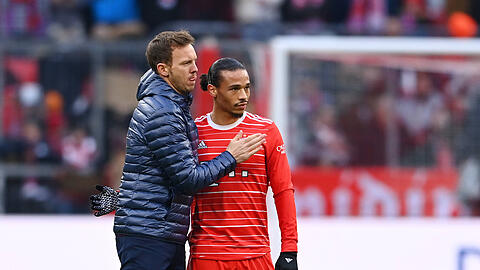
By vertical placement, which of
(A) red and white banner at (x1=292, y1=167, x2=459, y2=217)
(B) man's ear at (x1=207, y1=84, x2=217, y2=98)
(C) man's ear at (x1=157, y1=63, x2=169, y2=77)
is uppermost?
(C) man's ear at (x1=157, y1=63, x2=169, y2=77)

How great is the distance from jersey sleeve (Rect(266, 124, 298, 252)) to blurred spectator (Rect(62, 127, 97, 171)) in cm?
638

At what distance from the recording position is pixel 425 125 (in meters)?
9.59

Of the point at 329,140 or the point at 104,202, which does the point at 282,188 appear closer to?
the point at 104,202

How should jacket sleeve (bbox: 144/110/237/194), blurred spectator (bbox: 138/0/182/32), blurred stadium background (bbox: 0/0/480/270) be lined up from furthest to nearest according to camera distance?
blurred spectator (bbox: 138/0/182/32)
blurred stadium background (bbox: 0/0/480/270)
jacket sleeve (bbox: 144/110/237/194)

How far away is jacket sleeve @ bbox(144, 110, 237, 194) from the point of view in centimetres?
418

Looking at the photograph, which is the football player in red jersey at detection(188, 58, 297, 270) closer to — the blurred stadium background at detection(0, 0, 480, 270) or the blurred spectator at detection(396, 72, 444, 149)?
the blurred stadium background at detection(0, 0, 480, 270)

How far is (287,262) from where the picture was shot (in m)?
4.30

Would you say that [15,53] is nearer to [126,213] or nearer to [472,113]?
[472,113]

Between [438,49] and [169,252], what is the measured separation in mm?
4800

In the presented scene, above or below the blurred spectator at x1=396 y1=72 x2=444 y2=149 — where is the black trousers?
below

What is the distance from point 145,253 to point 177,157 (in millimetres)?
449

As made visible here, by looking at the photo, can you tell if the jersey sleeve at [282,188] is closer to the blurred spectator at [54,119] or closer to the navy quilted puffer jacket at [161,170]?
the navy quilted puffer jacket at [161,170]

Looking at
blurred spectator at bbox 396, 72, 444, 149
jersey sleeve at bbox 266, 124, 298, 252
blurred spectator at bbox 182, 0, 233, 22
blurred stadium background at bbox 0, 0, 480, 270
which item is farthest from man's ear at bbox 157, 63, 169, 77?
blurred spectator at bbox 182, 0, 233, 22

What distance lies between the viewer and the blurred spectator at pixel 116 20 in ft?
36.5
